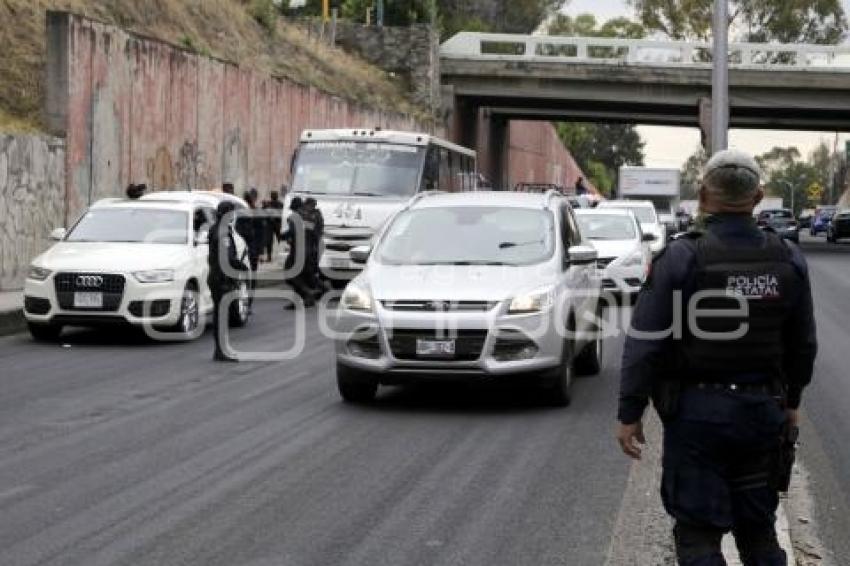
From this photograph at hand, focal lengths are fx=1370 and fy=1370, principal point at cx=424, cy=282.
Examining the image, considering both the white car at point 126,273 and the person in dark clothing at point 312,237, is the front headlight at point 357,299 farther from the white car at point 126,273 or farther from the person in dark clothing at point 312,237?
the person in dark clothing at point 312,237

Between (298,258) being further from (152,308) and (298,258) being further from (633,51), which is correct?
(633,51)

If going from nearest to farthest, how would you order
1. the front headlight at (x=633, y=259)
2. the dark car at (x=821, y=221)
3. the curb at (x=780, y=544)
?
the curb at (x=780, y=544) < the front headlight at (x=633, y=259) < the dark car at (x=821, y=221)

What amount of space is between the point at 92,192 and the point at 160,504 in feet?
59.3

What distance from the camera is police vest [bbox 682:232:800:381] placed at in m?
4.63

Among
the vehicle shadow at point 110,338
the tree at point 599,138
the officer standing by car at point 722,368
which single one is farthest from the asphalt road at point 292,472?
the tree at point 599,138

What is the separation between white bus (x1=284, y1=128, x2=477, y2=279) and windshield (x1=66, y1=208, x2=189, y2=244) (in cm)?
786

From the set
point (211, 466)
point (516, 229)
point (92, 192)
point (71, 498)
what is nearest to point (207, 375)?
point (516, 229)

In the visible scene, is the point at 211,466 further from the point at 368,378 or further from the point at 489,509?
the point at 368,378

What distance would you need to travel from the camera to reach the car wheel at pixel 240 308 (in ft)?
56.6

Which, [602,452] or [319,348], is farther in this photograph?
[319,348]

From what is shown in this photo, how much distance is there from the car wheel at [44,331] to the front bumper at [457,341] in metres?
6.20

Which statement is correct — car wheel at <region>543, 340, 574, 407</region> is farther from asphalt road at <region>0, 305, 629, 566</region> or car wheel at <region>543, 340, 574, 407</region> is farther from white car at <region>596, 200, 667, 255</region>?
white car at <region>596, 200, 667, 255</region>

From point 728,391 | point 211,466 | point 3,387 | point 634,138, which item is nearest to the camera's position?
point 728,391

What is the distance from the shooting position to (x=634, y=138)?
502 ft
